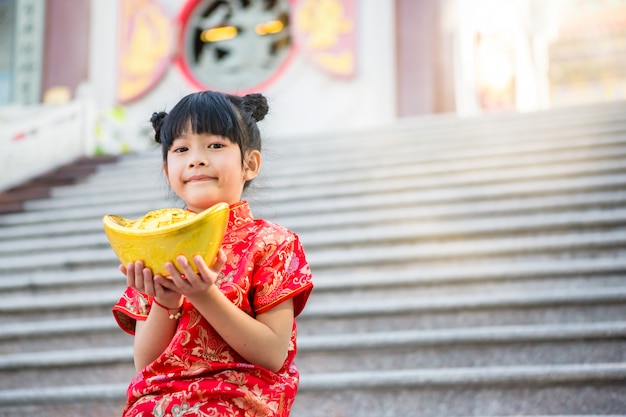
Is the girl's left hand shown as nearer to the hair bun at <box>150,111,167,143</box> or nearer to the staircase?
the hair bun at <box>150,111,167,143</box>

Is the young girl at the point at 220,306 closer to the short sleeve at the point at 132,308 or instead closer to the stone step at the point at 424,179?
the short sleeve at the point at 132,308

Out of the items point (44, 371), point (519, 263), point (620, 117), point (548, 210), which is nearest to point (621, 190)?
point (548, 210)

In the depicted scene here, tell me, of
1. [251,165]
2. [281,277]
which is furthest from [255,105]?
[281,277]

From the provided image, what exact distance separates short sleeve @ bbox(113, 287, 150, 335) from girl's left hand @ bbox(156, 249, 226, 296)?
0.91ft

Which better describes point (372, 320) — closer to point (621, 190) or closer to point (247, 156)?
point (621, 190)

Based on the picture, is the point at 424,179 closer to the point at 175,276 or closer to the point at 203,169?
the point at 203,169

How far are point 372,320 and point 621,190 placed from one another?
1.79 metres

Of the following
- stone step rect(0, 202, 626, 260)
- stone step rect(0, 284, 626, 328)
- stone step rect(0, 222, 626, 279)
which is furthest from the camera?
stone step rect(0, 202, 626, 260)

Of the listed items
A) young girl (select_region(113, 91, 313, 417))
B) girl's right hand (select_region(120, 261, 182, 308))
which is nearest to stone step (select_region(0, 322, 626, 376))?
young girl (select_region(113, 91, 313, 417))

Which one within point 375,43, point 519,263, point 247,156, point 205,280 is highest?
point 375,43

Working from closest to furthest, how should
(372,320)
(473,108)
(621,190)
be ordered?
(372,320), (621,190), (473,108)

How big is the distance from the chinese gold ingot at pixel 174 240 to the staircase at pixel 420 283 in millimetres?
580

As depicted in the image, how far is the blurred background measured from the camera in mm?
9836

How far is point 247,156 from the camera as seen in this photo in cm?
178
